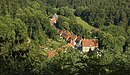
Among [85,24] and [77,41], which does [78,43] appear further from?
[85,24]

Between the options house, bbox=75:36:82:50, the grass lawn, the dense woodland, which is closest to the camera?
the dense woodland

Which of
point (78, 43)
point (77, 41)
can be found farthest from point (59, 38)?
point (78, 43)

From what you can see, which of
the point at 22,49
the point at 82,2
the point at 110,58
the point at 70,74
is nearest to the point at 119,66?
the point at 110,58

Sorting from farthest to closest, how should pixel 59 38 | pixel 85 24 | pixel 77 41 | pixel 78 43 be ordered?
1. pixel 85 24
2. pixel 59 38
3. pixel 77 41
4. pixel 78 43

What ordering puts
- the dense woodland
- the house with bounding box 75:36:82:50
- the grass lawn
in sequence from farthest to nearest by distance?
the grass lawn, the house with bounding box 75:36:82:50, the dense woodland

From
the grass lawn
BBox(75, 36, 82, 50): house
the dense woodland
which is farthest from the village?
the grass lawn

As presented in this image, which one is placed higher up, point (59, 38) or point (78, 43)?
point (59, 38)

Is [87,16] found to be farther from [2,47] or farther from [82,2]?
[2,47]

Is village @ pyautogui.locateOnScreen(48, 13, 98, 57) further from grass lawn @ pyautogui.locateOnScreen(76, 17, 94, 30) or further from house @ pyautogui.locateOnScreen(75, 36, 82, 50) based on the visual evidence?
grass lawn @ pyautogui.locateOnScreen(76, 17, 94, 30)

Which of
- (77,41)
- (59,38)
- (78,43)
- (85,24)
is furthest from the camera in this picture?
(85,24)
